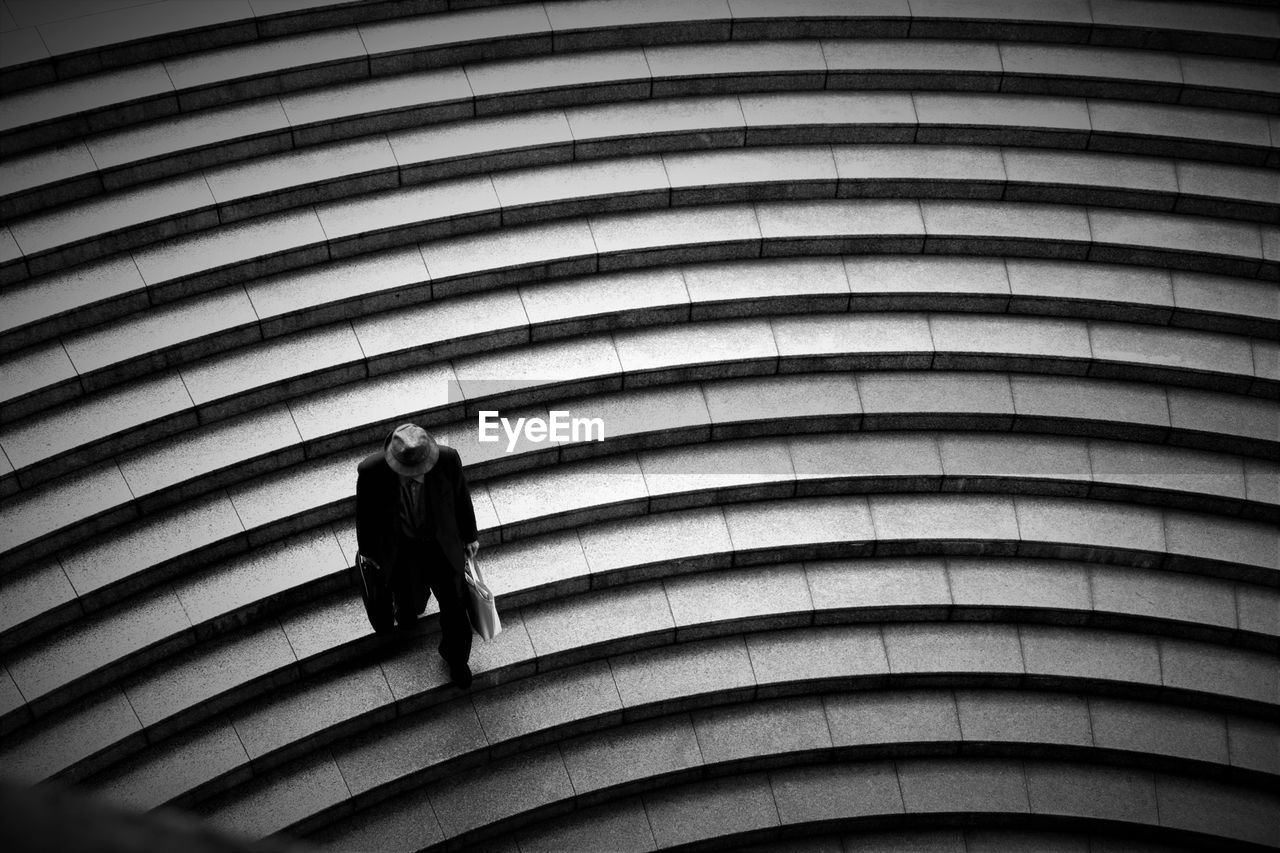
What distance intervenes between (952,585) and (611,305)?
3.26 meters

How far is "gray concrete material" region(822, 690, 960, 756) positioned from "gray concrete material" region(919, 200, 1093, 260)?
11.5ft

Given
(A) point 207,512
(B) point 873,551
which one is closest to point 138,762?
(A) point 207,512

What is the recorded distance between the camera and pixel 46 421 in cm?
797

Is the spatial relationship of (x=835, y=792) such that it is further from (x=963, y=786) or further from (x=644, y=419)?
(x=644, y=419)

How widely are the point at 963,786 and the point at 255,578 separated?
5075 mm

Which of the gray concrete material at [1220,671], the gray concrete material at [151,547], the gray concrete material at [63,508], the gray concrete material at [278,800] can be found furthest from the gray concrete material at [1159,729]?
the gray concrete material at [63,508]

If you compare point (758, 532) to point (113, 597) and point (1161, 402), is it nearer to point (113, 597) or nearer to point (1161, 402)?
point (1161, 402)

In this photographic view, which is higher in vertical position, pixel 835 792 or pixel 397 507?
pixel 397 507

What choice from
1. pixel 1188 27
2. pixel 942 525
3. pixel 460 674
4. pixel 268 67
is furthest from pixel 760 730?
pixel 1188 27

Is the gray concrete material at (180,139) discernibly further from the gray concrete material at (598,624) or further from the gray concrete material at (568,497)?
the gray concrete material at (598,624)

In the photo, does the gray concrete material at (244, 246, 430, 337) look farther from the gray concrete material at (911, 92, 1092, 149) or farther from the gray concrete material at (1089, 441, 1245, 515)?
the gray concrete material at (1089, 441, 1245, 515)

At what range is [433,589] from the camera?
7.54 m

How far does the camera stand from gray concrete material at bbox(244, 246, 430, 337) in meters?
8.55

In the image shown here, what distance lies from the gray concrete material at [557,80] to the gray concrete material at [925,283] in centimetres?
227
